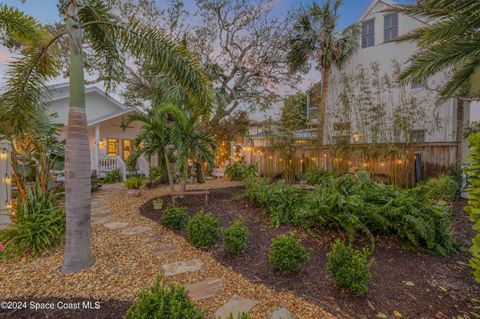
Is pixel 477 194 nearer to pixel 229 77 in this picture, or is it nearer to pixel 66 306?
pixel 66 306

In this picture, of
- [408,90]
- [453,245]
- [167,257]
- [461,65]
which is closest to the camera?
[167,257]

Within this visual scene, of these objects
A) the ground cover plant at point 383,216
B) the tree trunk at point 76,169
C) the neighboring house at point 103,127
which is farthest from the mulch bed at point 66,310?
the neighboring house at point 103,127

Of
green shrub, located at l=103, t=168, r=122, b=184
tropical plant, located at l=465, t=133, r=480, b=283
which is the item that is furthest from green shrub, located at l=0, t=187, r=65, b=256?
green shrub, located at l=103, t=168, r=122, b=184

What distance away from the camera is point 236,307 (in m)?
2.34

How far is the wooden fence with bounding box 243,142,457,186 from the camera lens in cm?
680

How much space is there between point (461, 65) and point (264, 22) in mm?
8311

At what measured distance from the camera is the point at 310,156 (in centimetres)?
898

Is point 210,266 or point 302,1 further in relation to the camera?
point 302,1

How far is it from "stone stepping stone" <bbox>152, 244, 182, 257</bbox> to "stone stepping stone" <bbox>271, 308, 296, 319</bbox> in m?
1.77

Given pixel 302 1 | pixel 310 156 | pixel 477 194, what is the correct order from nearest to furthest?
pixel 477 194, pixel 310 156, pixel 302 1

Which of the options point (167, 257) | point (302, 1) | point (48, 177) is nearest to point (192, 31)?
point (302, 1)

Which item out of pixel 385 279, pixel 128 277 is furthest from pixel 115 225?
pixel 385 279

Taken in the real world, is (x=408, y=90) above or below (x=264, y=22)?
below

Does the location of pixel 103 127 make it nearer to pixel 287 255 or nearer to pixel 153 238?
pixel 153 238
